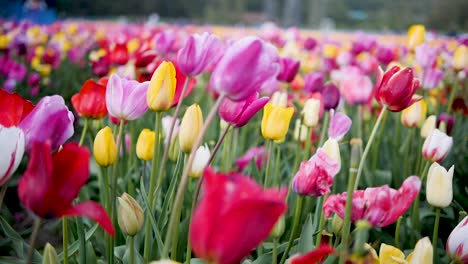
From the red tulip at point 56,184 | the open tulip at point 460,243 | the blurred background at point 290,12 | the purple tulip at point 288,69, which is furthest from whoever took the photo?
the blurred background at point 290,12

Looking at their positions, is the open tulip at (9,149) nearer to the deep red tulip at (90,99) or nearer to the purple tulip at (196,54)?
the purple tulip at (196,54)

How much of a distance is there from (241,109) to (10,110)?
1.09 feet

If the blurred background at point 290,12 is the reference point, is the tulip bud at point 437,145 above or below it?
below

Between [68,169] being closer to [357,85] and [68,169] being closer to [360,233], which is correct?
[360,233]

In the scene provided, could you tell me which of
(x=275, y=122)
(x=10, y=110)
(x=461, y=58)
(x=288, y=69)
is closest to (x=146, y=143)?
(x=275, y=122)

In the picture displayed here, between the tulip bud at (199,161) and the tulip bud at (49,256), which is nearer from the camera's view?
the tulip bud at (49,256)

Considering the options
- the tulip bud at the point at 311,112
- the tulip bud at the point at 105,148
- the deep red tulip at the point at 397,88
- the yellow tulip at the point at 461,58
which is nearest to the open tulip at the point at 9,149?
the tulip bud at the point at 105,148

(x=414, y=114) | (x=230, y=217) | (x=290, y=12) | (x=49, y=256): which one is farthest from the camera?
(x=290, y=12)

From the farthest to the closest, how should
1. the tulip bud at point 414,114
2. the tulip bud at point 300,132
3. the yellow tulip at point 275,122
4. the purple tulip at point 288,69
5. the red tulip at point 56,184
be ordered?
the purple tulip at point 288,69
the tulip bud at point 414,114
the tulip bud at point 300,132
the yellow tulip at point 275,122
the red tulip at point 56,184

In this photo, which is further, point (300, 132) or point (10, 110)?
point (300, 132)

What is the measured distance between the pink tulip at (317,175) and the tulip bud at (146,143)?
0.35 m

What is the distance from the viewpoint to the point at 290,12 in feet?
44.4

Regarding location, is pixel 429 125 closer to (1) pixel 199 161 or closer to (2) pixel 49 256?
(1) pixel 199 161

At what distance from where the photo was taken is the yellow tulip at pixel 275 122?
38.2 inches
